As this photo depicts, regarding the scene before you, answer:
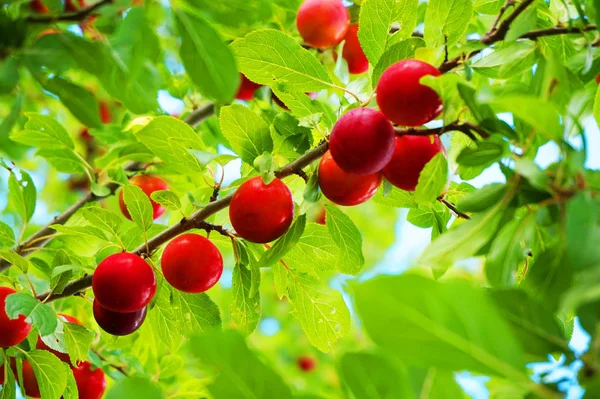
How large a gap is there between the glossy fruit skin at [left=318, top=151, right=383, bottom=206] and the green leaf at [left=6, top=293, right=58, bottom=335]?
520mm

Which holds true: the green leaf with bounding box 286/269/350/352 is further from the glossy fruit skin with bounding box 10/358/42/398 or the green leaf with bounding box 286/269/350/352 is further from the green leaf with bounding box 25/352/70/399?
the glossy fruit skin with bounding box 10/358/42/398

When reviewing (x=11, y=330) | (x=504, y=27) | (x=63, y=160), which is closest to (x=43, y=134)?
(x=63, y=160)

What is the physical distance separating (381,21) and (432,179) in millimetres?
387

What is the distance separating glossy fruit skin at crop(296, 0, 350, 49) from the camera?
63.7 inches

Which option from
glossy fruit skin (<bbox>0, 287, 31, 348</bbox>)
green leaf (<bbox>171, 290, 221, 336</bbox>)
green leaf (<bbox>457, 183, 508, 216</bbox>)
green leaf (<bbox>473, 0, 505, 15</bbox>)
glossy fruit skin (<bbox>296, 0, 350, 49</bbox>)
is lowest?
green leaf (<bbox>171, 290, 221, 336</bbox>)

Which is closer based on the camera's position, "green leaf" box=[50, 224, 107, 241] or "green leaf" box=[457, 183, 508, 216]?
"green leaf" box=[457, 183, 508, 216]

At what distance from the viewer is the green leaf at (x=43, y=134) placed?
1527 mm

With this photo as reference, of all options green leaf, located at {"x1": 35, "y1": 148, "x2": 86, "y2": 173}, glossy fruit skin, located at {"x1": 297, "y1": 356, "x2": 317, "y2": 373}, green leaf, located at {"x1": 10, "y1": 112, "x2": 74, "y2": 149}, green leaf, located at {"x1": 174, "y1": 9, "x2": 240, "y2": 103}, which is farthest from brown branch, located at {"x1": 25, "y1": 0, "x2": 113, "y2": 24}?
glossy fruit skin, located at {"x1": 297, "y1": 356, "x2": 317, "y2": 373}

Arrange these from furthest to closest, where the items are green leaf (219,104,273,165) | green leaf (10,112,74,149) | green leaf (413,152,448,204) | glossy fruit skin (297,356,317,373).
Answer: glossy fruit skin (297,356,317,373)
green leaf (10,112,74,149)
green leaf (219,104,273,165)
green leaf (413,152,448,204)

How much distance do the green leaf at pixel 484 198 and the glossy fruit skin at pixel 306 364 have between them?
3.34 meters

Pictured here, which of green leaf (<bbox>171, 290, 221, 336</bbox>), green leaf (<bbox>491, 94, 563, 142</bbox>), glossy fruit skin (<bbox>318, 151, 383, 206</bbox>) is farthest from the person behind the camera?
green leaf (<bbox>171, 290, 221, 336</bbox>)

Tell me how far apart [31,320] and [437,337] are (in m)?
0.74

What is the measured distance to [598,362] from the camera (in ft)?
1.91

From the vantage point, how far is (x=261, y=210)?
1.04 metres
